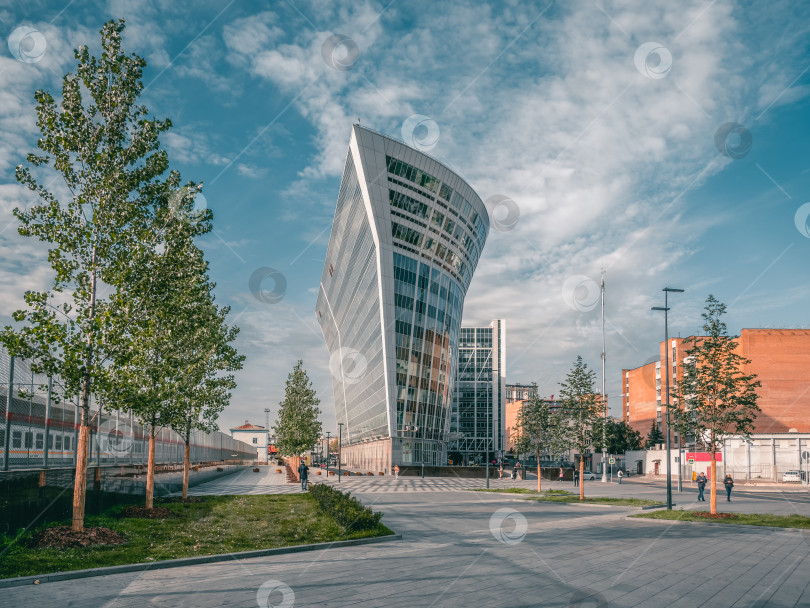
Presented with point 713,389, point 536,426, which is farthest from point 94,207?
point 536,426

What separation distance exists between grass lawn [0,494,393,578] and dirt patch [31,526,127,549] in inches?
10.4

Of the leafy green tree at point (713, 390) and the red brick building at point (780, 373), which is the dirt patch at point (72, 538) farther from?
the red brick building at point (780, 373)

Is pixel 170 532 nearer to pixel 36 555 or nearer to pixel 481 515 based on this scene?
pixel 36 555

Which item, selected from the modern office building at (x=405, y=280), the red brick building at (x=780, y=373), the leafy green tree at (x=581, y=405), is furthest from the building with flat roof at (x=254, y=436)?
the leafy green tree at (x=581, y=405)

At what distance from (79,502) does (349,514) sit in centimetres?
714

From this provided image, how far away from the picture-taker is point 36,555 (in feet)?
42.3

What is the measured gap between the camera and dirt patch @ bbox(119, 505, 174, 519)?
2164cm

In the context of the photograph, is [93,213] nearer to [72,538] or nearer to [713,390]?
[72,538]

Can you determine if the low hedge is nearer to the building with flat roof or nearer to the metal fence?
the metal fence

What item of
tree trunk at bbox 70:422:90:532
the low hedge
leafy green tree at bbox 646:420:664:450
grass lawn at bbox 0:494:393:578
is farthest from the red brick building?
tree trunk at bbox 70:422:90:532

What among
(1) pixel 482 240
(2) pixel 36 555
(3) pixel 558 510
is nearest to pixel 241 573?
(2) pixel 36 555

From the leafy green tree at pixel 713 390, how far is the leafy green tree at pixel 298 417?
164 ft

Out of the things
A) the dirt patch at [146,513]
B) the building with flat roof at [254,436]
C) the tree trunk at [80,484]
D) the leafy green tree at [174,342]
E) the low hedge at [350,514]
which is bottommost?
the building with flat roof at [254,436]

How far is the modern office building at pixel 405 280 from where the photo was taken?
252 feet
